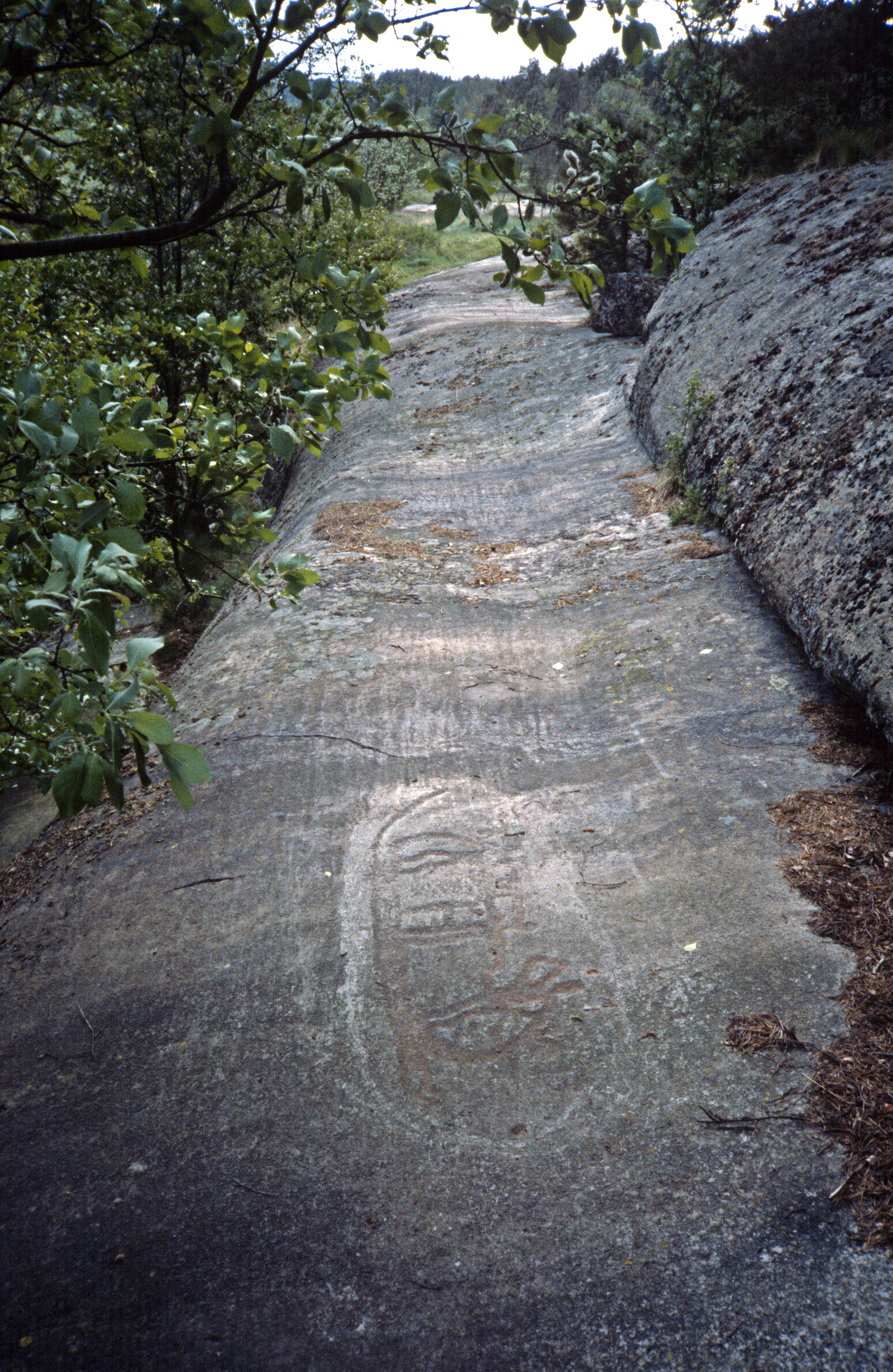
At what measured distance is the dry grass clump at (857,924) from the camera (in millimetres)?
2510

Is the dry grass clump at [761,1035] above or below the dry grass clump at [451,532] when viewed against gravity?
A: below

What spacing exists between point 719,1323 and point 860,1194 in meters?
0.60

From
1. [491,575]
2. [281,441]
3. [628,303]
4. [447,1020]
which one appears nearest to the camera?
[281,441]

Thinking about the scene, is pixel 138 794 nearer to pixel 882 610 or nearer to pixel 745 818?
pixel 745 818

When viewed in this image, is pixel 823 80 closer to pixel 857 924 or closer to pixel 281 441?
pixel 857 924

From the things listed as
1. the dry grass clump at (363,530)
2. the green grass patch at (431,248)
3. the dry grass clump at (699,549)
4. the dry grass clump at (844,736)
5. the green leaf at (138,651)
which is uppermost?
the green grass patch at (431,248)

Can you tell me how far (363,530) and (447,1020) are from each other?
20.4ft

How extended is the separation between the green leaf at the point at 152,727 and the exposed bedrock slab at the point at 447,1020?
2.22 meters

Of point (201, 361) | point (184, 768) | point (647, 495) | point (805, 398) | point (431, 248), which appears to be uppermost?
point (431, 248)

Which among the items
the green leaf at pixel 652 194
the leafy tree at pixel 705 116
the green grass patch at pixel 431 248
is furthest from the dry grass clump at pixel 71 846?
the green grass patch at pixel 431 248

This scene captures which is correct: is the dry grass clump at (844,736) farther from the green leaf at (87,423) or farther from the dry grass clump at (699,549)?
the green leaf at (87,423)

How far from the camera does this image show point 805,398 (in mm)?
6355

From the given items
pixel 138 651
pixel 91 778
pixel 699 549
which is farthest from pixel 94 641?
pixel 699 549

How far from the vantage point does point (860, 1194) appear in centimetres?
246
